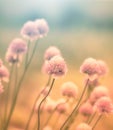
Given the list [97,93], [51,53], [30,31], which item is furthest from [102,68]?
[30,31]

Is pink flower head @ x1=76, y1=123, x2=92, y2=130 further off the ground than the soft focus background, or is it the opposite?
the soft focus background

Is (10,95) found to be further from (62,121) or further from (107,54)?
(107,54)

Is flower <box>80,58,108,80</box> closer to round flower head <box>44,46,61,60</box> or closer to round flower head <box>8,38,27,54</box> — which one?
round flower head <box>44,46,61,60</box>

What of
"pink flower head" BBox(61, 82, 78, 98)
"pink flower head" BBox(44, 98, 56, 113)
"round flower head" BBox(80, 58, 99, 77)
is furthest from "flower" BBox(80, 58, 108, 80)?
"pink flower head" BBox(44, 98, 56, 113)

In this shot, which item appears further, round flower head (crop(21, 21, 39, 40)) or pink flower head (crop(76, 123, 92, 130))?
round flower head (crop(21, 21, 39, 40))

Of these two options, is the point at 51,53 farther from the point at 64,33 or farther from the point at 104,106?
the point at 104,106

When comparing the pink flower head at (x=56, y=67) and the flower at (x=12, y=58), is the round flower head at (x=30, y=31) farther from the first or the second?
the pink flower head at (x=56, y=67)

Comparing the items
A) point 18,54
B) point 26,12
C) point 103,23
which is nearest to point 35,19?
point 26,12
